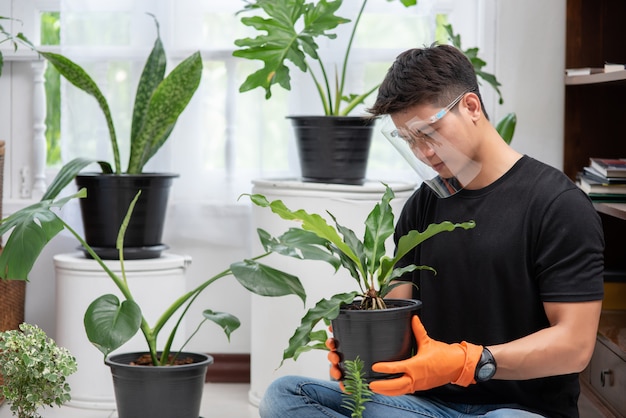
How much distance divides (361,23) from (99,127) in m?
0.99

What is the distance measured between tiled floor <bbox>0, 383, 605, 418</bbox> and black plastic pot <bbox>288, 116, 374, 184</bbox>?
780 millimetres

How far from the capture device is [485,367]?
1548 millimetres

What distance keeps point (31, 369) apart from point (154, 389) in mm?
334

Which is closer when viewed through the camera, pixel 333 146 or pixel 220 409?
pixel 333 146

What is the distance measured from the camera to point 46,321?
3.22m

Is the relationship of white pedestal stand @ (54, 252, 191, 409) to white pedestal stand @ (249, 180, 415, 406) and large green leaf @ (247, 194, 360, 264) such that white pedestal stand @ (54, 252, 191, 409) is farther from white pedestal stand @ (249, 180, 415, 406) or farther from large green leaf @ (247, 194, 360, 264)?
large green leaf @ (247, 194, 360, 264)

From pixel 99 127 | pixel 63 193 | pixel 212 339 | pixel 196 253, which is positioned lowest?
pixel 212 339

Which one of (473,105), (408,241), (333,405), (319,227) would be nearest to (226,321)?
(333,405)

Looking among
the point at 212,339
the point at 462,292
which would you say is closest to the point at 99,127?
the point at 212,339

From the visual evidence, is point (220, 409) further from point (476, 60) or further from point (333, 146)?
point (476, 60)

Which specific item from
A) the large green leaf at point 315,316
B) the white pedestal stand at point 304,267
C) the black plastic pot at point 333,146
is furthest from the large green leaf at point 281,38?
the large green leaf at point 315,316

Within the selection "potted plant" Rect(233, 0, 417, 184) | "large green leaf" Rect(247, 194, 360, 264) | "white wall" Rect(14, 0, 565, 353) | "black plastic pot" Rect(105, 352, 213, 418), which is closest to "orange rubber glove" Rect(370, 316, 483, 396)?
"large green leaf" Rect(247, 194, 360, 264)

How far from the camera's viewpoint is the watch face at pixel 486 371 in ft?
5.08

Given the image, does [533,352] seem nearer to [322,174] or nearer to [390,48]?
[322,174]
